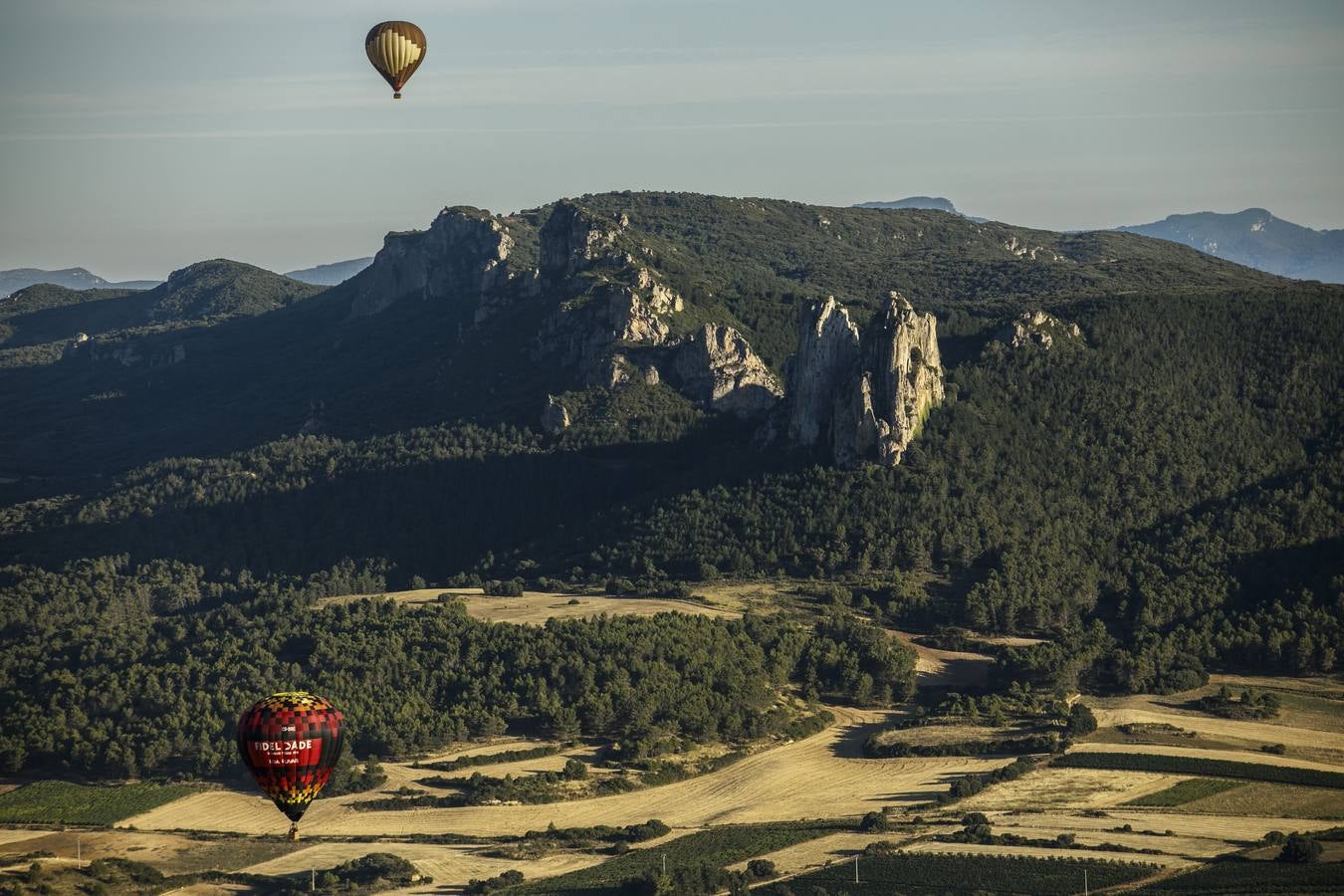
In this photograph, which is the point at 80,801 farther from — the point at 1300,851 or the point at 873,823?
the point at 1300,851

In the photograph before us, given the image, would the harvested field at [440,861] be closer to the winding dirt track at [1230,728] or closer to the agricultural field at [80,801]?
the agricultural field at [80,801]

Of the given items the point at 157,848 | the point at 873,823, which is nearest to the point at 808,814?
the point at 873,823

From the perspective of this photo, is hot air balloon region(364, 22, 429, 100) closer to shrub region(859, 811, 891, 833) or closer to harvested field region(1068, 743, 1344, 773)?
shrub region(859, 811, 891, 833)

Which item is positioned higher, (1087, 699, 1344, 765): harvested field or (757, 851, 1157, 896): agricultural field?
(1087, 699, 1344, 765): harvested field

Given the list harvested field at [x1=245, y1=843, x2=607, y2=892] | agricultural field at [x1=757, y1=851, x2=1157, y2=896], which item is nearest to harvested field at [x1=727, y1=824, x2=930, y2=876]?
agricultural field at [x1=757, y1=851, x2=1157, y2=896]

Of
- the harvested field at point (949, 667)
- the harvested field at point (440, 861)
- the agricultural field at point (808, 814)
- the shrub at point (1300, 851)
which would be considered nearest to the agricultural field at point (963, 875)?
the agricultural field at point (808, 814)

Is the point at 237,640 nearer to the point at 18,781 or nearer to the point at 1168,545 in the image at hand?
the point at 18,781

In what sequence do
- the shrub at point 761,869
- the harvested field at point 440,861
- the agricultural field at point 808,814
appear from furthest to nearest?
the harvested field at point 440,861 → the agricultural field at point 808,814 → the shrub at point 761,869
